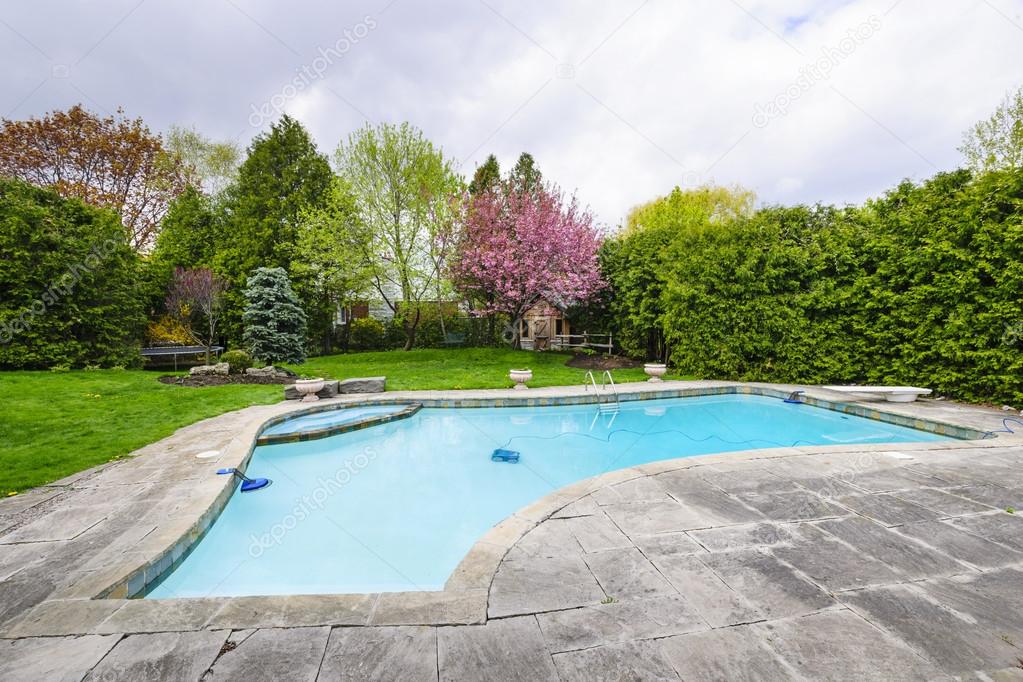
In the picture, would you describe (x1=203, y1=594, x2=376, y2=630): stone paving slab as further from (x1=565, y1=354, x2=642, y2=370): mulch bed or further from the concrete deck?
(x1=565, y1=354, x2=642, y2=370): mulch bed

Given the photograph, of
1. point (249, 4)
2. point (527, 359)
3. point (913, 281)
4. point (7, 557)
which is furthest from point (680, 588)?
point (527, 359)

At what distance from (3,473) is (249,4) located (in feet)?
25.3

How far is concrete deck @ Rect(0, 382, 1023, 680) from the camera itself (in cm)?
182

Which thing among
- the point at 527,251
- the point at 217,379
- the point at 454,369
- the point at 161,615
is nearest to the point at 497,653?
the point at 161,615

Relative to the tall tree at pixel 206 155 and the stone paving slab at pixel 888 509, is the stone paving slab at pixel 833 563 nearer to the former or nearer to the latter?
the stone paving slab at pixel 888 509

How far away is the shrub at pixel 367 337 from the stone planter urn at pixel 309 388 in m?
11.2

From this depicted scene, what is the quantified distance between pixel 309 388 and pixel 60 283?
7300mm

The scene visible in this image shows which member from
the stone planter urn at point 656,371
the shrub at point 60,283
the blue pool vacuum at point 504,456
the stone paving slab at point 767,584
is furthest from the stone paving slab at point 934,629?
the shrub at point 60,283

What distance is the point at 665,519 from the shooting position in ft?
10.7

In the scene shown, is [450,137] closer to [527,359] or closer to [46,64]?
[527,359]

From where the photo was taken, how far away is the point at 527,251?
14820 mm

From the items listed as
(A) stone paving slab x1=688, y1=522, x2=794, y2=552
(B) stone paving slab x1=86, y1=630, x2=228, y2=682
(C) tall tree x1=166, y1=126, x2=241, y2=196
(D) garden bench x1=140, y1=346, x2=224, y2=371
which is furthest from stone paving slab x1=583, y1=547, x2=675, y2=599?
(C) tall tree x1=166, y1=126, x2=241, y2=196

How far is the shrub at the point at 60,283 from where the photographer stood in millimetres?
9734

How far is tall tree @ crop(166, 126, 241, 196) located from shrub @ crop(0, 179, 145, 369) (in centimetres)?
1252
